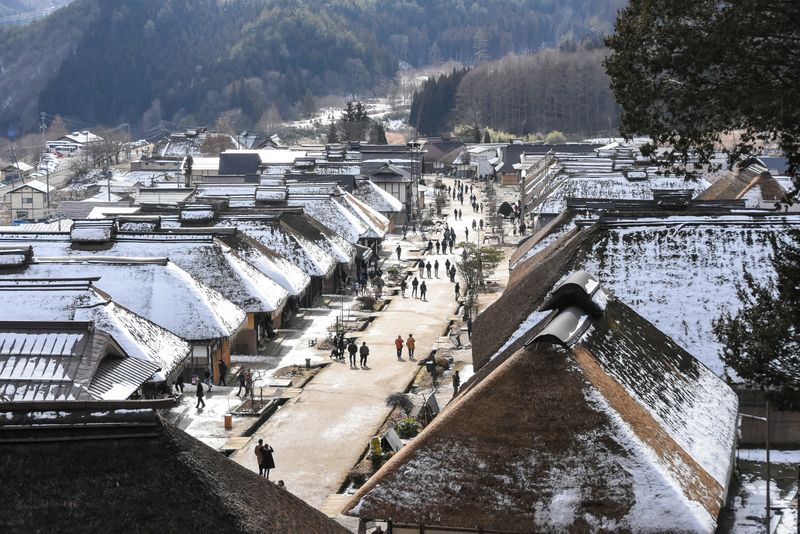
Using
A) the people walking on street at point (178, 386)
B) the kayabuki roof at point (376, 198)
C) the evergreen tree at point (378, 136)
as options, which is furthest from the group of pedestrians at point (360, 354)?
the evergreen tree at point (378, 136)

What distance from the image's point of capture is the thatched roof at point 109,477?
12.4m

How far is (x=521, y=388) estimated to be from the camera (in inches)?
666

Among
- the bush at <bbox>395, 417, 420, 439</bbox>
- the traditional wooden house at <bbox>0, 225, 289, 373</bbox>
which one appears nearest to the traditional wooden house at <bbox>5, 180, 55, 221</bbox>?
the traditional wooden house at <bbox>0, 225, 289, 373</bbox>

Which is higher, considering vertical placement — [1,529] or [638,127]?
[638,127]

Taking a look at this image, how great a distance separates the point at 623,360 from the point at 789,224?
9652 millimetres

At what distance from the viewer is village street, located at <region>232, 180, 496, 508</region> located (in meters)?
25.4

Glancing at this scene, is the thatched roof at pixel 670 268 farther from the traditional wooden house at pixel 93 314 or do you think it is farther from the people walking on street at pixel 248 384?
the traditional wooden house at pixel 93 314

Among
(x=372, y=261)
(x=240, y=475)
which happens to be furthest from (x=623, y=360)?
(x=372, y=261)

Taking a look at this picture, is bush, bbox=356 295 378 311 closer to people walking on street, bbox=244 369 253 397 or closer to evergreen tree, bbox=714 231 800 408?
people walking on street, bbox=244 369 253 397

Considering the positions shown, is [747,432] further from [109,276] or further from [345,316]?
[345,316]

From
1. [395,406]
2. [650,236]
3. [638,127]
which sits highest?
[638,127]

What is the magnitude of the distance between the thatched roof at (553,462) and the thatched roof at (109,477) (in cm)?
322

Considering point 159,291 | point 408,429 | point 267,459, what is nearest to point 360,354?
point 159,291

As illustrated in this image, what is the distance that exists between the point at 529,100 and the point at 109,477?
501 ft
